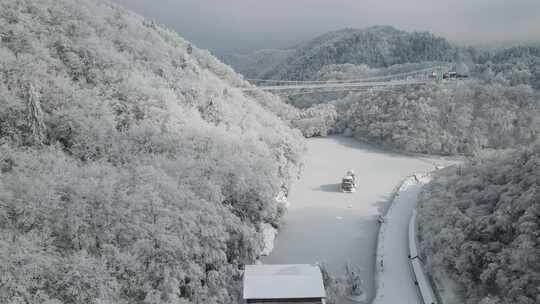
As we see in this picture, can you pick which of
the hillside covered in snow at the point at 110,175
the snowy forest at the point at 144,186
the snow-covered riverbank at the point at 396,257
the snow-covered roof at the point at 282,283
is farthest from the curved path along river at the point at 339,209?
the snow-covered roof at the point at 282,283

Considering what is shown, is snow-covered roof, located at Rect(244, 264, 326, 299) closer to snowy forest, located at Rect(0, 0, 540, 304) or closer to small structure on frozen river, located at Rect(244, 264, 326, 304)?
small structure on frozen river, located at Rect(244, 264, 326, 304)

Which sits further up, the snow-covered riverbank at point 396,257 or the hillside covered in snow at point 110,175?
the hillside covered in snow at point 110,175

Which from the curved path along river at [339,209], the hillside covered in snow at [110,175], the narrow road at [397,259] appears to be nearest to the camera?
the hillside covered in snow at [110,175]

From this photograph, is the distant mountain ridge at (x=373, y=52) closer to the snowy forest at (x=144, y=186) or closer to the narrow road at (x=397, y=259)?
the narrow road at (x=397, y=259)

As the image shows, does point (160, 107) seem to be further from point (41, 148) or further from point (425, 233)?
point (425, 233)

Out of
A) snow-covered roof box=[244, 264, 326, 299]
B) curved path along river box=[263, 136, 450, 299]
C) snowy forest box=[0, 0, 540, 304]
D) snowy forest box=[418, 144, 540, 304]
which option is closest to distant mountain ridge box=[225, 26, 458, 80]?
curved path along river box=[263, 136, 450, 299]

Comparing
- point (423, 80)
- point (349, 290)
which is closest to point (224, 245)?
point (349, 290)
